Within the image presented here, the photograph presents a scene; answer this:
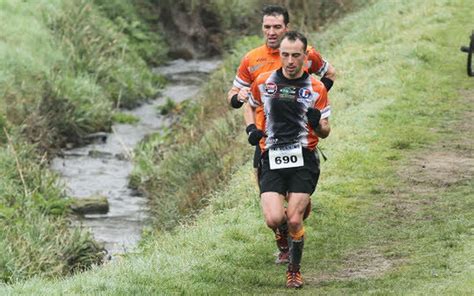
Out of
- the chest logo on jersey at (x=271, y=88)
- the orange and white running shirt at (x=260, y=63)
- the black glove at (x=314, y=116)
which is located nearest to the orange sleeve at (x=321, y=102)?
the black glove at (x=314, y=116)

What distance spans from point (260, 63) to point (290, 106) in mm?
Result: 1362

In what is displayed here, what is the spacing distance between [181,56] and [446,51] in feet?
40.5

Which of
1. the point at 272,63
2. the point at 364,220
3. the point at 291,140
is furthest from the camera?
the point at 364,220

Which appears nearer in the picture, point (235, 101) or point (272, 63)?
point (235, 101)

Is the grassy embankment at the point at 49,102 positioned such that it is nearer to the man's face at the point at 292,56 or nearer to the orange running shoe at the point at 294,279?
the orange running shoe at the point at 294,279

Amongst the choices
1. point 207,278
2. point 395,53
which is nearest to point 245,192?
point 207,278

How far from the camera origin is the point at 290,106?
9461 mm

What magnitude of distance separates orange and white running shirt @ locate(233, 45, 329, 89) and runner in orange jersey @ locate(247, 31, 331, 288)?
3.40 ft

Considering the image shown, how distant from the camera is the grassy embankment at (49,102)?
49.4 feet

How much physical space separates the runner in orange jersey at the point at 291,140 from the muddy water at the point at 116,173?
5.70 m

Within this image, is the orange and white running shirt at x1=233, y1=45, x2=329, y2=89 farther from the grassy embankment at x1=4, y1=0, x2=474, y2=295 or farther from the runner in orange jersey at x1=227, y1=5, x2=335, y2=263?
the grassy embankment at x1=4, y1=0, x2=474, y2=295

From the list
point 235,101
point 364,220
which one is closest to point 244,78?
point 235,101

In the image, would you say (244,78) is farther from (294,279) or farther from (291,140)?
(294,279)

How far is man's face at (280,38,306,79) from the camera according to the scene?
930 centimetres
